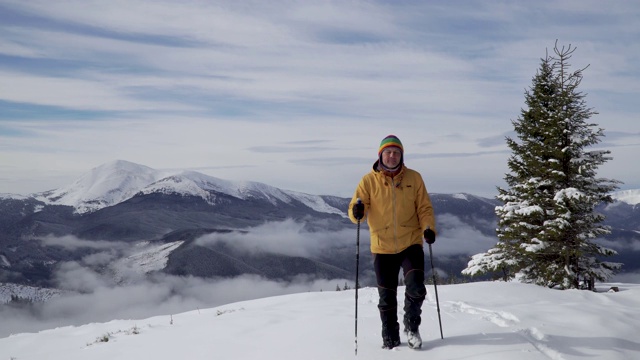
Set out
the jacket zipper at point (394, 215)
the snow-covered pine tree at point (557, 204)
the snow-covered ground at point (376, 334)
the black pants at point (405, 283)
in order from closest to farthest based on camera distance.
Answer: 1. the snow-covered ground at point (376, 334)
2. the black pants at point (405, 283)
3. the jacket zipper at point (394, 215)
4. the snow-covered pine tree at point (557, 204)

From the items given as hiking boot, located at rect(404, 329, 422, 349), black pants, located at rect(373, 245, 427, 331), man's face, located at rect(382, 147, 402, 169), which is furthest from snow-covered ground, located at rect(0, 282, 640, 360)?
man's face, located at rect(382, 147, 402, 169)

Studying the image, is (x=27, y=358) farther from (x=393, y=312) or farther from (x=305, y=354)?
(x=393, y=312)

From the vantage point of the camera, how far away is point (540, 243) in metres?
17.5

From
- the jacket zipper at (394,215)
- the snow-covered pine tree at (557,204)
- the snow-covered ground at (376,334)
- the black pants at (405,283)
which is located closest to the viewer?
the snow-covered ground at (376,334)

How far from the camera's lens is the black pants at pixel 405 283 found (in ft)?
20.2

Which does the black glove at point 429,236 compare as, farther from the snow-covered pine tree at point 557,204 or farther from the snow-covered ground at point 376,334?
the snow-covered pine tree at point 557,204

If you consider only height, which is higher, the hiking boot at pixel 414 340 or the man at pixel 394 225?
the man at pixel 394 225

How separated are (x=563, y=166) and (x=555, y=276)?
13.7 ft

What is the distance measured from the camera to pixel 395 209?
634cm

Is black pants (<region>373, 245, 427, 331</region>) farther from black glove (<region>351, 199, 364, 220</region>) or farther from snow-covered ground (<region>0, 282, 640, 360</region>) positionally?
black glove (<region>351, 199, 364, 220</region>)

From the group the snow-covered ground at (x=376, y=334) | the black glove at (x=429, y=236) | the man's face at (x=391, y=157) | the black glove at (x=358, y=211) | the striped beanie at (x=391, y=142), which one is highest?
the striped beanie at (x=391, y=142)

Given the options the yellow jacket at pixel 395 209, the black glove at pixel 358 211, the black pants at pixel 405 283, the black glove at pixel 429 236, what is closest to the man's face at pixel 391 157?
the yellow jacket at pixel 395 209

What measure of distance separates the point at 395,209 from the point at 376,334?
2.01 m

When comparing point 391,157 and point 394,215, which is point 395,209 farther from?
point 391,157
